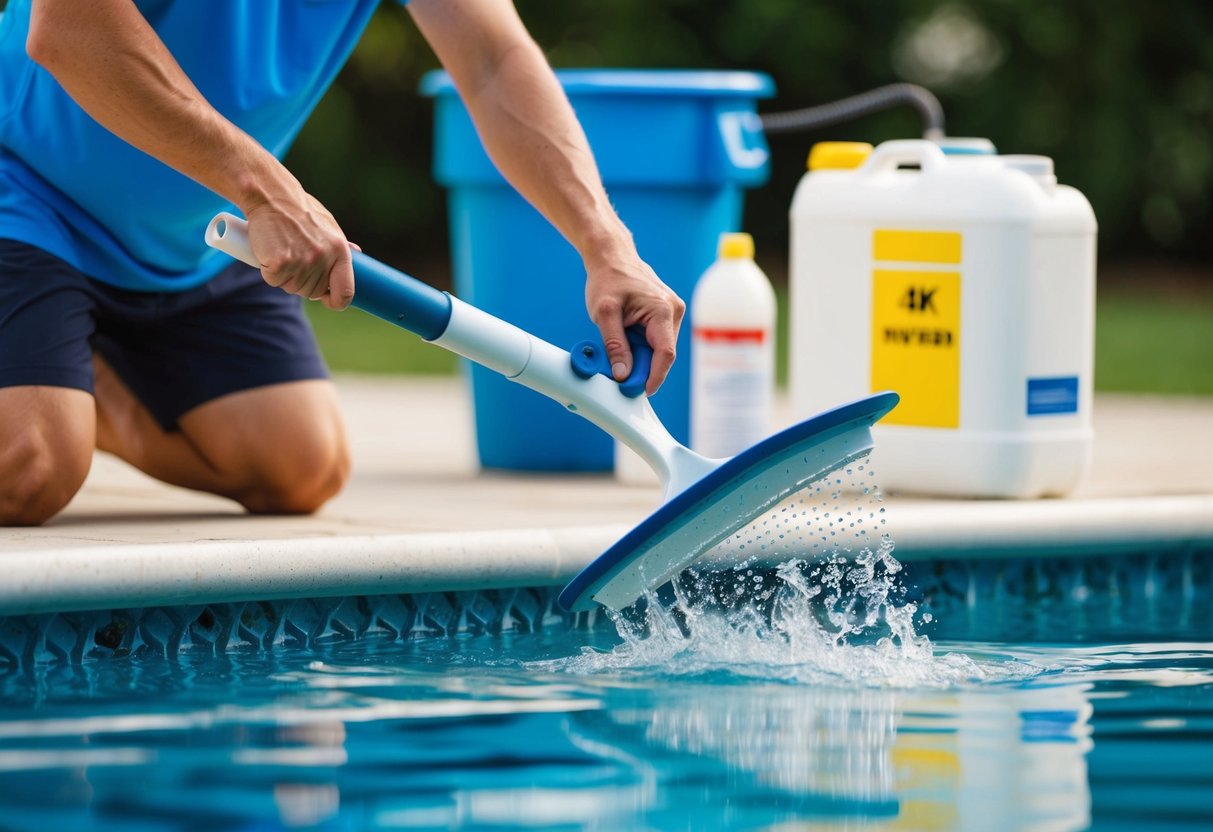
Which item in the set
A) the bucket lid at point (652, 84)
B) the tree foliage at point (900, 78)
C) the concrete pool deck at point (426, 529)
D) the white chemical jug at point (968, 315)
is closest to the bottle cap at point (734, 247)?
the white chemical jug at point (968, 315)

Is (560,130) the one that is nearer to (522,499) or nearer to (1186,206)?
(522,499)

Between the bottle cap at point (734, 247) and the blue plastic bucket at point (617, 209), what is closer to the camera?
the bottle cap at point (734, 247)

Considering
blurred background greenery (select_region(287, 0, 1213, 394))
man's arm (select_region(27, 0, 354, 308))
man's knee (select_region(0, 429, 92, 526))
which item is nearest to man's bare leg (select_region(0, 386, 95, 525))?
man's knee (select_region(0, 429, 92, 526))

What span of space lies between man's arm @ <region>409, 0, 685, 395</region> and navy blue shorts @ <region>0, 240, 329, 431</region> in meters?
Result: 0.65

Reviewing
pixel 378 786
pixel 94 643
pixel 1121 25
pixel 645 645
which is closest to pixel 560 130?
pixel 645 645

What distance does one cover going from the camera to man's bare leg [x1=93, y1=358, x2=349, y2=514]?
3.45 meters

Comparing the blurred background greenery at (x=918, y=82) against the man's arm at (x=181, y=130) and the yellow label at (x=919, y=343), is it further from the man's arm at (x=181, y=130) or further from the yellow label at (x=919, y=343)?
the man's arm at (x=181, y=130)

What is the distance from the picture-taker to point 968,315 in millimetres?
3729

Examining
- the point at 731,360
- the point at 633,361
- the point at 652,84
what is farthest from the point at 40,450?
the point at 652,84

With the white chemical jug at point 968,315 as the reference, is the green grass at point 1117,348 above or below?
above

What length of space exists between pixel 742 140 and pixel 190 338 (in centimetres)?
136

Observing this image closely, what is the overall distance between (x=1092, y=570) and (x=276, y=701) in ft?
5.56

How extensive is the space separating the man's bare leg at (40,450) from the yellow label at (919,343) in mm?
1532

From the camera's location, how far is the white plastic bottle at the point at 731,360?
3859 millimetres
